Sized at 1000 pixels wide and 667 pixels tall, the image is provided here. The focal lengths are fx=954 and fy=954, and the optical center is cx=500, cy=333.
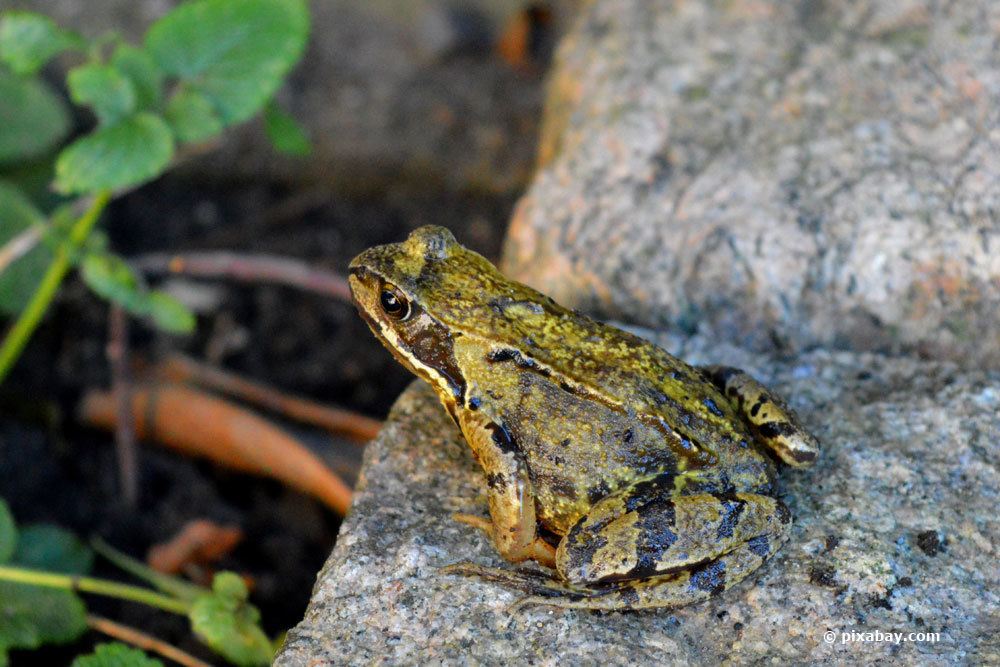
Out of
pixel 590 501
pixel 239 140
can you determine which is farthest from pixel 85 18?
pixel 590 501

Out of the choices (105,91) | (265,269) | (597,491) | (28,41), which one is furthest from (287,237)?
(597,491)

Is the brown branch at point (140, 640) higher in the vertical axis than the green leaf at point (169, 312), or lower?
lower

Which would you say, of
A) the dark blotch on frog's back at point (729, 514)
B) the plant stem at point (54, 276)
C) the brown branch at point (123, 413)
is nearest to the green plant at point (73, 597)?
the brown branch at point (123, 413)

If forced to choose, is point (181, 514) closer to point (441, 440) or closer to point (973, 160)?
point (441, 440)

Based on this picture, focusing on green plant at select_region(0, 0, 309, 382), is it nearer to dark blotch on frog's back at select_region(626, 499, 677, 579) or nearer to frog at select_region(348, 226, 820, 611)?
frog at select_region(348, 226, 820, 611)

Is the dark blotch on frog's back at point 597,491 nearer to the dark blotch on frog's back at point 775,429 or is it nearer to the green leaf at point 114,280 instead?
the dark blotch on frog's back at point 775,429

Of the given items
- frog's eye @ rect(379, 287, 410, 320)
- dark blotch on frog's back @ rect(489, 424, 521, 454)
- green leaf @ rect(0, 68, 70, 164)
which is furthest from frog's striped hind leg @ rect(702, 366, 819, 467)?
green leaf @ rect(0, 68, 70, 164)
